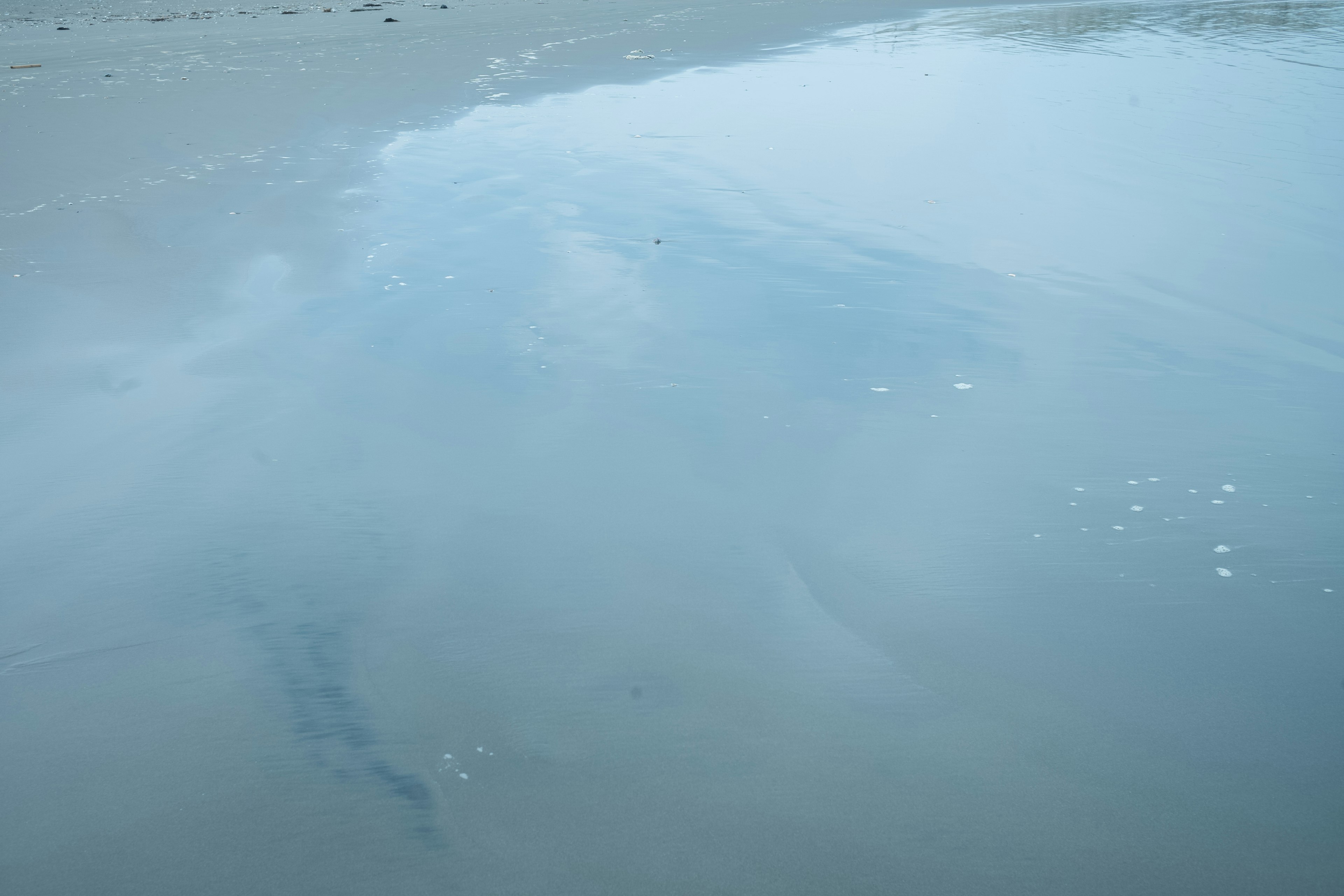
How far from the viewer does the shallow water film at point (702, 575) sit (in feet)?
5.92

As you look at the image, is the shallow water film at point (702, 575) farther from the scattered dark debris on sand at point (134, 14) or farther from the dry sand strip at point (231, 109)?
the scattered dark debris on sand at point (134, 14)

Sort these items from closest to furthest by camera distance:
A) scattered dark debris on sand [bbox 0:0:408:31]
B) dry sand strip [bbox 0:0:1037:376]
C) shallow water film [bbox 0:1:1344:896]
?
shallow water film [bbox 0:1:1344:896] < dry sand strip [bbox 0:0:1037:376] < scattered dark debris on sand [bbox 0:0:408:31]

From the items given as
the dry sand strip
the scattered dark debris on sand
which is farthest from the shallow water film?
the scattered dark debris on sand

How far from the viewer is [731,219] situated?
5688mm

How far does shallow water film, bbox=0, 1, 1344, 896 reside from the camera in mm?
Answer: 1804

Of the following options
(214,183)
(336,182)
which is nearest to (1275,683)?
(336,182)

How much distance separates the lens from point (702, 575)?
8.38ft

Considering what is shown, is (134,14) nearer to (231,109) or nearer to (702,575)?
(231,109)

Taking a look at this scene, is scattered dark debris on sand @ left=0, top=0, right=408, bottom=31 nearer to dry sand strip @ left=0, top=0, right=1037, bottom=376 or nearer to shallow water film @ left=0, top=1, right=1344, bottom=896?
dry sand strip @ left=0, top=0, right=1037, bottom=376

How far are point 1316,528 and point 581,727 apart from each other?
86.7 inches

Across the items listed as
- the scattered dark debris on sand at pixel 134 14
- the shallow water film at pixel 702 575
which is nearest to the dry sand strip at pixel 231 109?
the scattered dark debris on sand at pixel 134 14

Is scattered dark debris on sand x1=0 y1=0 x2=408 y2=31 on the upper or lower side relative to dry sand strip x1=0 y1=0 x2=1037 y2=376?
upper

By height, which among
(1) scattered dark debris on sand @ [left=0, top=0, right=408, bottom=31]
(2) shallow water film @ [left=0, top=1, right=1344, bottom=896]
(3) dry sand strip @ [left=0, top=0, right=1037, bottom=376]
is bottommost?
(2) shallow water film @ [left=0, top=1, right=1344, bottom=896]

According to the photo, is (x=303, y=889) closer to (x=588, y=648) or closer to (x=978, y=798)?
(x=588, y=648)
